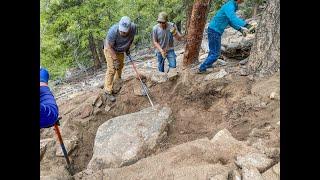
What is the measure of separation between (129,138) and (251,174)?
8.12 ft

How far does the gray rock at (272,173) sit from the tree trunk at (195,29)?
4424 mm

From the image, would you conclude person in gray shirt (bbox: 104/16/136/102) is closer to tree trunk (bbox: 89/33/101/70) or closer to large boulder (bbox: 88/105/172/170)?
large boulder (bbox: 88/105/172/170)

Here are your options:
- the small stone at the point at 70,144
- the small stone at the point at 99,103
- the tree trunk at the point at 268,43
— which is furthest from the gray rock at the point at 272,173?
the small stone at the point at 99,103

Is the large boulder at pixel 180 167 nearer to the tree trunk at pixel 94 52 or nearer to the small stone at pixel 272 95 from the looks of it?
the small stone at pixel 272 95

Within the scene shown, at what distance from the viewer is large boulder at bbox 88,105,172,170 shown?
17.0 ft

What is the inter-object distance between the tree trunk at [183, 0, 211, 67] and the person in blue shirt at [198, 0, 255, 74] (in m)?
0.47

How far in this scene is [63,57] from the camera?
566 inches

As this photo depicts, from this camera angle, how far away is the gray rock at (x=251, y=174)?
3.47 m

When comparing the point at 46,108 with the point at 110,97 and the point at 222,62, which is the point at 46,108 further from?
the point at 222,62
